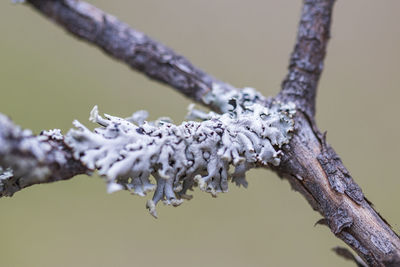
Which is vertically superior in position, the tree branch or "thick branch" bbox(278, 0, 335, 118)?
"thick branch" bbox(278, 0, 335, 118)

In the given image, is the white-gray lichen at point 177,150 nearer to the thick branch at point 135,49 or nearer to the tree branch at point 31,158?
the tree branch at point 31,158

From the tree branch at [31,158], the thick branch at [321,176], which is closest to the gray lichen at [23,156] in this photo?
the tree branch at [31,158]

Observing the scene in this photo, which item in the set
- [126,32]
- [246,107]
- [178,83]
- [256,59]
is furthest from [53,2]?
[256,59]

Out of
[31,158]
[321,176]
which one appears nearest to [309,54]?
[321,176]

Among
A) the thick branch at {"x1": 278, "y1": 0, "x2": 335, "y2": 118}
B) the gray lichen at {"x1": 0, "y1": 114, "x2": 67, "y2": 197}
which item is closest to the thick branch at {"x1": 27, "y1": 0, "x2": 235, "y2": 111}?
the thick branch at {"x1": 278, "y1": 0, "x2": 335, "y2": 118}

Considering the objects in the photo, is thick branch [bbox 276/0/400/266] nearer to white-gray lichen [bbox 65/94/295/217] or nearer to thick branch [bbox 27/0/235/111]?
white-gray lichen [bbox 65/94/295/217]
